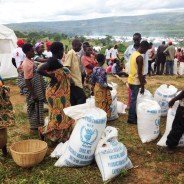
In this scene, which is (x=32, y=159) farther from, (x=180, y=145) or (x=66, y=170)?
(x=180, y=145)

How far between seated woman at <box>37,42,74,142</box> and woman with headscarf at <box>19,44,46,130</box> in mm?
572

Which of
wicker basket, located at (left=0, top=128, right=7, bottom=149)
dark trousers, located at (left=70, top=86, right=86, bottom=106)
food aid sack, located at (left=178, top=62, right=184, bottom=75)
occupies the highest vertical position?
dark trousers, located at (left=70, top=86, right=86, bottom=106)

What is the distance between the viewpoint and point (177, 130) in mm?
3957

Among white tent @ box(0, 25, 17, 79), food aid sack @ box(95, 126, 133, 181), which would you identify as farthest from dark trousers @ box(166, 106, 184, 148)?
white tent @ box(0, 25, 17, 79)

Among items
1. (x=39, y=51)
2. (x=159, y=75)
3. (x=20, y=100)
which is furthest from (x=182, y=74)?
(x=39, y=51)

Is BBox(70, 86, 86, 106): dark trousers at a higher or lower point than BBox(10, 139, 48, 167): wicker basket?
higher

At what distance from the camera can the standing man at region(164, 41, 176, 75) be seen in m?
11.7

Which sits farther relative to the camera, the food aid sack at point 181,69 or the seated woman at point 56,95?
the food aid sack at point 181,69

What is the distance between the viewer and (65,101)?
13.6 feet

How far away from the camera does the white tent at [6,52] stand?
36.1 ft

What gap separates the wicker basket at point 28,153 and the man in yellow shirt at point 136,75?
1927mm

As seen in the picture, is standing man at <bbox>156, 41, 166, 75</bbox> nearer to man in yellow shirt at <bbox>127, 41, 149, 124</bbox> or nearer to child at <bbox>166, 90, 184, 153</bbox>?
man in yellow shirt at <bbox>127, 41, 149, 124</bbox>

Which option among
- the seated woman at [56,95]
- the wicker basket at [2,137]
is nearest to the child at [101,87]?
the seated woman at [56,95]

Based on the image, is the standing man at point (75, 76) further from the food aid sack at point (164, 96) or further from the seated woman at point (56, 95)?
the food aid sack at point (164, 96)
